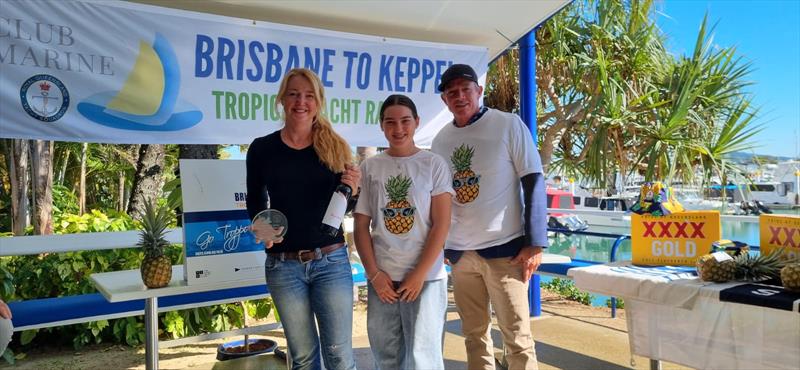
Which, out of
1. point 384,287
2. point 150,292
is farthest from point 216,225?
point 384,287

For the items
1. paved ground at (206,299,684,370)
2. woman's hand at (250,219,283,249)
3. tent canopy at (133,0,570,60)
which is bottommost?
paved ground at (206,299,684,370)

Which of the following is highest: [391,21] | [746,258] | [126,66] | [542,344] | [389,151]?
[391,21]

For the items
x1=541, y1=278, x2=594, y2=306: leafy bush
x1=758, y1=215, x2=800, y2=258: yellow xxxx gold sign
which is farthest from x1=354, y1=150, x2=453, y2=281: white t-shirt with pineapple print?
x1=541, y1=278, x2=594, y2=306: leafy bush

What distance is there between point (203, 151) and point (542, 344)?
3.46 meters

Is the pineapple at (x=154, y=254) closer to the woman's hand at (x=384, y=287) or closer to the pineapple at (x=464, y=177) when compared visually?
the woman's hand at (x=384, y=287)

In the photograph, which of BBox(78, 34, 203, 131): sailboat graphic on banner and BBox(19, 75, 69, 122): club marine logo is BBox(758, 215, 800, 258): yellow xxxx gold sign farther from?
BBox(19, 75, 69, 122): club marine logo

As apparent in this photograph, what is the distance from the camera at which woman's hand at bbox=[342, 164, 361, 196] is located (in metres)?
2.15

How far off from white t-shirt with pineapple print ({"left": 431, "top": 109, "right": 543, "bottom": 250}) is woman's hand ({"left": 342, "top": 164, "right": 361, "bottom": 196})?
0.58m

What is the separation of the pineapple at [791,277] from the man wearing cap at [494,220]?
0.92 m

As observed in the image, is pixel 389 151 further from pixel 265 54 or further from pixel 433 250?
pixel 265 54

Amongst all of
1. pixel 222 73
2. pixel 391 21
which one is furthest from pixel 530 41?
pixel 222 73

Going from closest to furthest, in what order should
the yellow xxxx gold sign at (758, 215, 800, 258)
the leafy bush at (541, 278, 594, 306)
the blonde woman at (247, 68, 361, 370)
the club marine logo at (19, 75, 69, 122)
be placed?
the blonde woman at (247, 68, 361, 370) < the yellow xxxx gold sign at (758, 215, 800, 258) < the club marine logo at (19, 75, 69, 122) < the leafy bush at (541, 278, 594, 306)

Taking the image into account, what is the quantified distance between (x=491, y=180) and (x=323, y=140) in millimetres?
814

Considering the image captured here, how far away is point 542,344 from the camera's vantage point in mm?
4246
